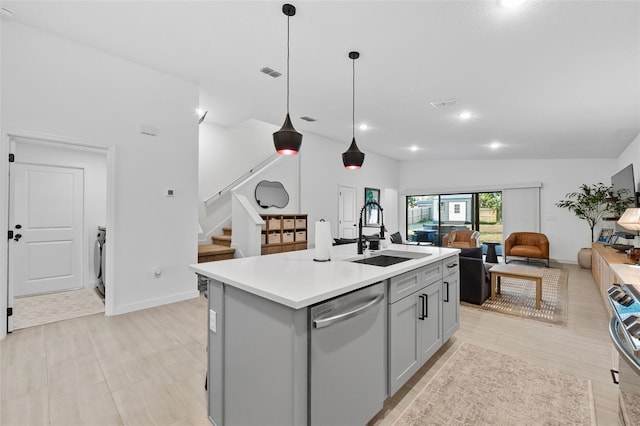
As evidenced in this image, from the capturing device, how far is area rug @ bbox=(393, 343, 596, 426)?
5.82 ft

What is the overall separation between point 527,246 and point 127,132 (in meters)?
8.18

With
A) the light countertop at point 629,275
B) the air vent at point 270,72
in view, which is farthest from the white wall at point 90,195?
the light countertop at point 629,275

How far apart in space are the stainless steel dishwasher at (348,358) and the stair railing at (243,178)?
494cm

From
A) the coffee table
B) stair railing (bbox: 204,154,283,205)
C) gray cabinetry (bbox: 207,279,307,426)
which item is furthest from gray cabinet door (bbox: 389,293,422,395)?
stair railing (bbox: 204,154,283,205)

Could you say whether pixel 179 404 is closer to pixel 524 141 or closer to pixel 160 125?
pixel 160 125

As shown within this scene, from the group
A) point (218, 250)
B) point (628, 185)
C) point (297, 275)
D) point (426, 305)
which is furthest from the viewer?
point (218, 250)

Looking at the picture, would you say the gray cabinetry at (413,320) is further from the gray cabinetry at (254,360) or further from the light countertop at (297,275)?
the gray cabinetry at (254,360)

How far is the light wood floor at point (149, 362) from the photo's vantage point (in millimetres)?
1808

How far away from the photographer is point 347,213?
755cm

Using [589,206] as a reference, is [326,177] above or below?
above

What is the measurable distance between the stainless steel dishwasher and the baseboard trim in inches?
121

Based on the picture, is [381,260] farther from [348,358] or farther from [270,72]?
[270,72]

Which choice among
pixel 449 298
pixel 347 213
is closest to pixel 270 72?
pixel 449 298

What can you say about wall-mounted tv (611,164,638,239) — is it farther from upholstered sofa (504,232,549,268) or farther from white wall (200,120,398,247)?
white wall (200,120,398,247)
